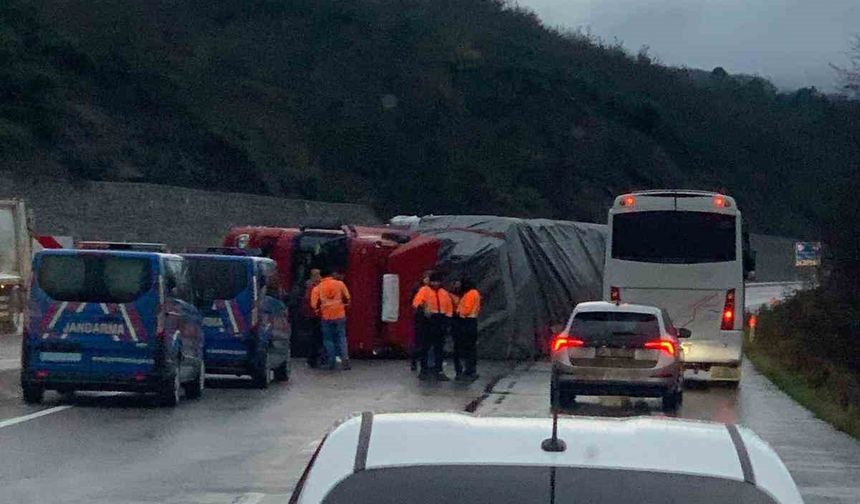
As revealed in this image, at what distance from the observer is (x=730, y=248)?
93.8 ft

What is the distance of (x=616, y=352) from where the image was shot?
21.7m

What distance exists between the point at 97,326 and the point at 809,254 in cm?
2519

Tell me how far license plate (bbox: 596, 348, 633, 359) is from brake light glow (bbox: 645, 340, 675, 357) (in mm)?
255

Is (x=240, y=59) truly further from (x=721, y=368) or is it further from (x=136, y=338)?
(x=136, y=338)

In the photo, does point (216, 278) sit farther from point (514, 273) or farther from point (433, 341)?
point (514, 273)

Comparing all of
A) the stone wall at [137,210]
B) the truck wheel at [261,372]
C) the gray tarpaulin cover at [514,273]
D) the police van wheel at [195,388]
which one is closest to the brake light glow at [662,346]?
the truck wheel at [261,372]

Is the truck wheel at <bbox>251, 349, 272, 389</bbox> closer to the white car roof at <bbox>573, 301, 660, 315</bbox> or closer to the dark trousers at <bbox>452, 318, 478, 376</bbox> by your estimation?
the dark trousers at <bbox>452, 318, 478, 376</bbox>

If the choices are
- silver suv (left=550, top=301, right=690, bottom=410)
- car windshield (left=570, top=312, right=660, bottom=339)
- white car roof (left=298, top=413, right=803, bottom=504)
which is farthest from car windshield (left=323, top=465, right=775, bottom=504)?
car windshield (left=570, top=312, right=660, bottom=339)

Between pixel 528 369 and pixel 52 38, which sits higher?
pixel 52 38

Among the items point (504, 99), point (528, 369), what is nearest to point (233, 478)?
point (528, 369)

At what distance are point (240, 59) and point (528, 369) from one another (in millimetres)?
48493

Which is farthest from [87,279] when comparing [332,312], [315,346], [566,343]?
[315,346]

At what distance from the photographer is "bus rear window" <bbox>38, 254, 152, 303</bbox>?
19922mm

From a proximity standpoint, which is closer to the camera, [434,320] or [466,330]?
[466,330]
